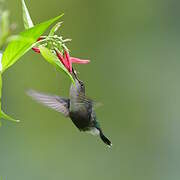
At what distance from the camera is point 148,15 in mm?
5031

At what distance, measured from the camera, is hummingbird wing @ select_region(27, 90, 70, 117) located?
1.87 metres

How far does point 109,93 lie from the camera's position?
488cm

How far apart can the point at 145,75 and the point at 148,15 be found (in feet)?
1.88

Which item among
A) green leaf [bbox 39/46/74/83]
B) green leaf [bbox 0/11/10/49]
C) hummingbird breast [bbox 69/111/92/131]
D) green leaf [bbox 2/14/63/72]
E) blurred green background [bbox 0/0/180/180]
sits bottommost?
blurred green background [bbox 0/0/180/180]

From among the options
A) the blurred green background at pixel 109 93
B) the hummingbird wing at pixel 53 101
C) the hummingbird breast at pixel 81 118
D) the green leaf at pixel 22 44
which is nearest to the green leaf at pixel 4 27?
the green leaf at pixel 22 44

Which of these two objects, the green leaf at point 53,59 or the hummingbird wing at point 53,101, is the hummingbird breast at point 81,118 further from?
the green leaf at point 53,59

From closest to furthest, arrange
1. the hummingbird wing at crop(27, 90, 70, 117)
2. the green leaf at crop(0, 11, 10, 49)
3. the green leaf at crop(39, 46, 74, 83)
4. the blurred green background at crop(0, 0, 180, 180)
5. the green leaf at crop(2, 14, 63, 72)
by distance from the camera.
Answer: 1. the green leaf at crop(0, 11, 10, 49)
2. the green leaf at crop(2, 14, 63, 72)
3. the green leaf at crop(39, 46, 74, 83)
4. the hummingbird wing at crop(27, 90, 70, 117)
5. the blurred green background at crop(0, 0, 180, 180)

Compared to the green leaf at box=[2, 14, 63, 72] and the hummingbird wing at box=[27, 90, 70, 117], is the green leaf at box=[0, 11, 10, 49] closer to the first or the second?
the green leaf at box=[2, 14, 63, 72]

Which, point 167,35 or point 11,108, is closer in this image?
point 11,108

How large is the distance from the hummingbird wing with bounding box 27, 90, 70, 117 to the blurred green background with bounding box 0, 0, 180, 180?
2523mm

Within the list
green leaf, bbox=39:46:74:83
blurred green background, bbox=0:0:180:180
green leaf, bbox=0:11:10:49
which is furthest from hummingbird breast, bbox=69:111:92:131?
blurred green background, bbox=0:0:180:180

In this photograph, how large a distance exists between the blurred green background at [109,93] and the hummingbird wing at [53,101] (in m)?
2.52

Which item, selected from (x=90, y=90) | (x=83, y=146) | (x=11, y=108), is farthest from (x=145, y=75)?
(x=11, y=108)

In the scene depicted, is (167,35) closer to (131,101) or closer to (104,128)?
(131,101)
